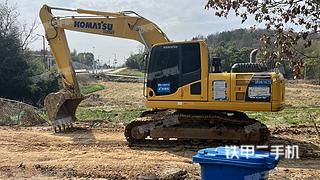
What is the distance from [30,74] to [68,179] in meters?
22.1

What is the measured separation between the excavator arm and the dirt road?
98 cm

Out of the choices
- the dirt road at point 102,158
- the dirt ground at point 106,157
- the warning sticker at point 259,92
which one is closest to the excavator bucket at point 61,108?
the dirt ground at point 106,157

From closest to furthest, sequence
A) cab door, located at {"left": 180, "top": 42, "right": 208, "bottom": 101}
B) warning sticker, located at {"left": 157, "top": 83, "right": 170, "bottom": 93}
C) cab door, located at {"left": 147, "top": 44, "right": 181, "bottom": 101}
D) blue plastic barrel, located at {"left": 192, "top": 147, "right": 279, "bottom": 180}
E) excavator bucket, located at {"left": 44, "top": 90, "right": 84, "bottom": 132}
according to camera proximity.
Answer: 1. blue plastic barrel, located at {"left": 192, "top": 147, "right": 279, "bottom": 180}
2. cab door, located at {"left": 180, "top": 42, "right": 208, "bottom": 101}
3. cab door, located at {"left": 147, "top": 44, "right": 181, "bottom": 101}
4. warning sticker, located at {"left": 157, "top": 83, "right": 170, "bottom": 93}
5. excavator bucket, located at {"left": 44, "top": 90, "right": 84, "bottom": 132}

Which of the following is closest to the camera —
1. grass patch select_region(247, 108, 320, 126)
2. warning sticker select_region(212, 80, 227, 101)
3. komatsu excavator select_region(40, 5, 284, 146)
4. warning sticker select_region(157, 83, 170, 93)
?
komatsu excavator select_region(40, 5, 284, 146)

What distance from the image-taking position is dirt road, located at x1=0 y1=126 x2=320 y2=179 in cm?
880

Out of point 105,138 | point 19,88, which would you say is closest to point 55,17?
point 105,138

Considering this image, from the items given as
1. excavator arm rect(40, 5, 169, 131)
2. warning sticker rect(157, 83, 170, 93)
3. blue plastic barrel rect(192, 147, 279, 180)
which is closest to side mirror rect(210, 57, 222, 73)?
warning sticker rect(157, 83, 170, 93)

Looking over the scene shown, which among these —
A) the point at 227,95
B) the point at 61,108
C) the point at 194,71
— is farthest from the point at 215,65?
the point at 61,108

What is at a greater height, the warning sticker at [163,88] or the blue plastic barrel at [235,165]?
the warning sticker at [163,88]

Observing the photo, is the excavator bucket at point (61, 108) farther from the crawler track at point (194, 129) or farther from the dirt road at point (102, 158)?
the crawler track at point (194, 129)

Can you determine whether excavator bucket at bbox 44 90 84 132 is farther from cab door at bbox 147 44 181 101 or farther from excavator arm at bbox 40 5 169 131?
cab door at bbox 147 44 181 101

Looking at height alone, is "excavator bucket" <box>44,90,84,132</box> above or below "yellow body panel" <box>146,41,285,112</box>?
below

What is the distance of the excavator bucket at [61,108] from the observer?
47.2ft

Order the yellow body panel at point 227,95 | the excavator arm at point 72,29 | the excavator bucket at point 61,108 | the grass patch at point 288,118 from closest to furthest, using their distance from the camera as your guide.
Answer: the yellow body panel at point 227,95, the excavator arm at point 72,29, the excavator bucket at point 61,108, the grass patch at point 288,118
